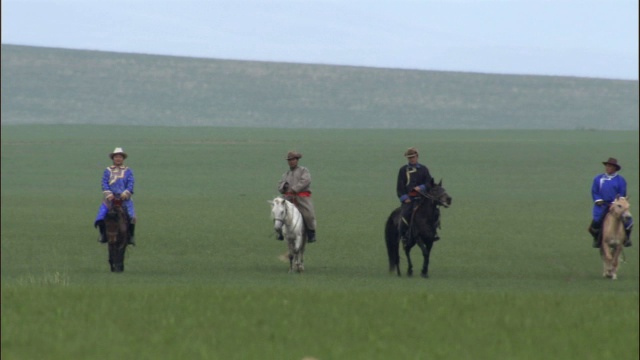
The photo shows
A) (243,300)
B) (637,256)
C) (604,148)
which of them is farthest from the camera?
(604,148)

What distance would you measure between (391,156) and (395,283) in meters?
54.7

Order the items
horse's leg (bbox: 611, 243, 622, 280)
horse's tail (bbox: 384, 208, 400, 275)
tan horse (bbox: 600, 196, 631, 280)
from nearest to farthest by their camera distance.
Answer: tan horse (bbox: 600, 196, 631, 280) → horse's leg (bbox: 611, 243, 622, 280) → horse's tail (bbox: 384, 208, 400, 275)

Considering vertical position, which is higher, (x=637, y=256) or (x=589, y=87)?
(x=589, y=87)

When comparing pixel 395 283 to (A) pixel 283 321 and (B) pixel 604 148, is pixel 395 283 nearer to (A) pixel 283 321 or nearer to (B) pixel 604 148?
(A) pixel 283 321

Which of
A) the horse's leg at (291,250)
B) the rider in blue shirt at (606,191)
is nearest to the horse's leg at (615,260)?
the rider in blue shirt at (606,191)

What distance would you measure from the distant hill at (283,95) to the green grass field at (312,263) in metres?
20.6

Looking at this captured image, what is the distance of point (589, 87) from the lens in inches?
4811

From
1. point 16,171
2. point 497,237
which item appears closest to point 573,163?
point 16,171

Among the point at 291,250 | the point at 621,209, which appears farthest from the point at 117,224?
the point at 621,209

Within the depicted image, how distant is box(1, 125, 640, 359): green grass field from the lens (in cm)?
1284

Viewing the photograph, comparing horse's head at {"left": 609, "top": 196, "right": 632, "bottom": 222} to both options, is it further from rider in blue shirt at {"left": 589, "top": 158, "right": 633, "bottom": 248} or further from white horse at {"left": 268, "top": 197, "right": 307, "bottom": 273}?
white horse at {"left": 268, "top": 197, "right": 307, "bottom": 273}

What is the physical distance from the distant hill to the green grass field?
20.6m

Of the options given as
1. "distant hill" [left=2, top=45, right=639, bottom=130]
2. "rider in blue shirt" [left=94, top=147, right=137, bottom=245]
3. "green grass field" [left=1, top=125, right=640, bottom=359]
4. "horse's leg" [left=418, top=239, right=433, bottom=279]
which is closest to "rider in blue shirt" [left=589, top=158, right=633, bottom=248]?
"green grass field" [left=1, top=125, right=640, bottom=359]

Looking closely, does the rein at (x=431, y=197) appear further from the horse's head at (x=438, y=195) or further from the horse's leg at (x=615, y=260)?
the horse's leg at (x=615, y=260)
